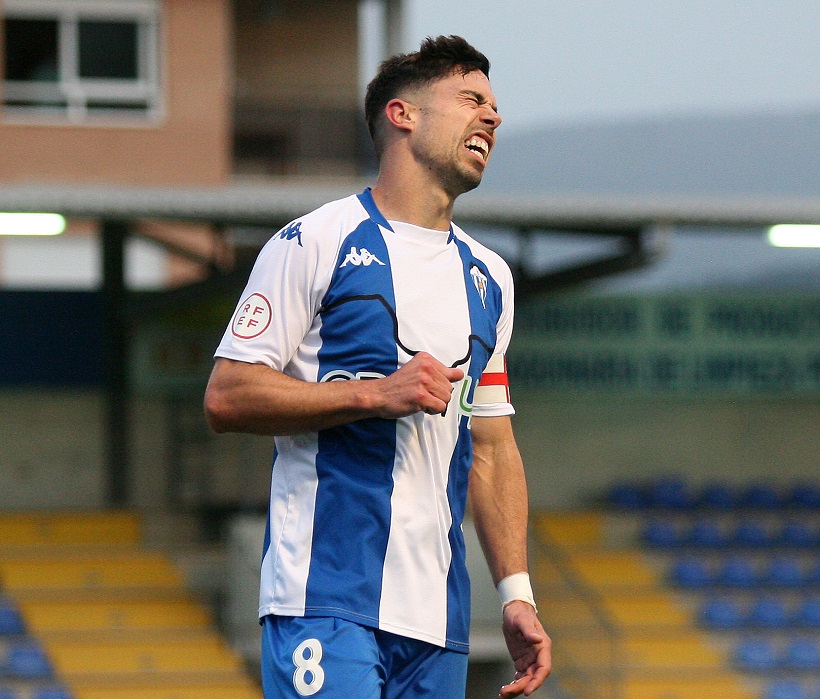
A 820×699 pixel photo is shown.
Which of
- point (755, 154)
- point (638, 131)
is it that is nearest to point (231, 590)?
point (638, 131)

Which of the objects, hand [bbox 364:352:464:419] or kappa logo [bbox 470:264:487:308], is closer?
hand [bbox 364:352:464:419]

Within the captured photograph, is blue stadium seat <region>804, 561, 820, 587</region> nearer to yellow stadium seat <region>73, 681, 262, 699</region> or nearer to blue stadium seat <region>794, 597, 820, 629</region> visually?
blue stadium seat <region>794, 597, 820, 629</region>

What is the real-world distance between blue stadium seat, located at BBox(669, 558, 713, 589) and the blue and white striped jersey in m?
10.1

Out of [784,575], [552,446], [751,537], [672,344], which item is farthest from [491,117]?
[672,344]

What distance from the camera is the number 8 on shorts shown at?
250 cm

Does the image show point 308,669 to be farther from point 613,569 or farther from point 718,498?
point 718,498

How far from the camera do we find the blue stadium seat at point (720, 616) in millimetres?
11867

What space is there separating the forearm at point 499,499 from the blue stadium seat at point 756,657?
28.9 ft

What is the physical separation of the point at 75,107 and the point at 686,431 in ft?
27.5

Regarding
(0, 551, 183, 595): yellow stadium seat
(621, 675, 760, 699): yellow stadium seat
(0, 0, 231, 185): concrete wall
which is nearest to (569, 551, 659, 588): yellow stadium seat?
(621, 675, 760, 699): yellow stadium seat

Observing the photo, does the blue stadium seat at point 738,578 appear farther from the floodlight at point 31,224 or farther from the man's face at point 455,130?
the man's face at point 455,130

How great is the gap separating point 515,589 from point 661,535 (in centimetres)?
1046

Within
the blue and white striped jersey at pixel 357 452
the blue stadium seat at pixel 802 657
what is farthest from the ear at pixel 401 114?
the blue stadium seat at pixel 802 657

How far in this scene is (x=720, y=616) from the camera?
39.1ft
